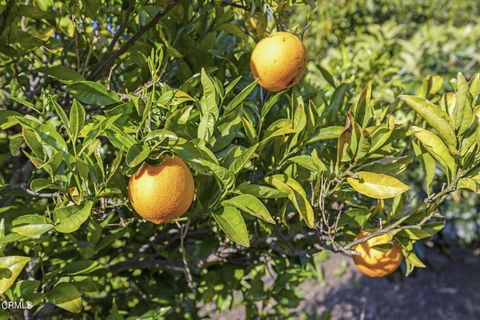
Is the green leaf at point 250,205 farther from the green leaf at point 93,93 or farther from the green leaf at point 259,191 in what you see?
the green leaf at point 93,93

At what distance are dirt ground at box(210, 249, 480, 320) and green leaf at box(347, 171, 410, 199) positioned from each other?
266 centimetres

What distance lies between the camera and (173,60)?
4.11 feet

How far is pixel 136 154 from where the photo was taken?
2.55ft

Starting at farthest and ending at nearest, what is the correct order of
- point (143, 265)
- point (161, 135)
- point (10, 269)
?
point (143, 265) → point (10, 269) → point (161, 135)

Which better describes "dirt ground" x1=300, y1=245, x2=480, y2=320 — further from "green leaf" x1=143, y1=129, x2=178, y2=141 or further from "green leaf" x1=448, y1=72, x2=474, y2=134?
"green leaf" x1=143, y1=129, x2=178, y2=141

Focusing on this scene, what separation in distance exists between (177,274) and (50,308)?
0.42 metres

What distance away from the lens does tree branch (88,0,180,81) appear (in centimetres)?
107

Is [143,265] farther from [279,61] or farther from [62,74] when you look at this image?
[279,61]

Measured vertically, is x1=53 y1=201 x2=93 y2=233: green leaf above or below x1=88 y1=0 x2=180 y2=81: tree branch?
below

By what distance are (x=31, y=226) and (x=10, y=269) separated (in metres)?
0.10

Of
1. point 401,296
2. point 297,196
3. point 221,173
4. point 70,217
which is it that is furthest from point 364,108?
point 401,296

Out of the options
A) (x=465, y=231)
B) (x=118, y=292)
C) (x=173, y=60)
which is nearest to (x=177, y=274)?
(x=118, y=292)

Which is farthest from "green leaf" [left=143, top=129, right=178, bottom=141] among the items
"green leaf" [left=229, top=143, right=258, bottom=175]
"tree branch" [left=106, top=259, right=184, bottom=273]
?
"tree branch" [left=106, top=259, right=184, bottom=273]

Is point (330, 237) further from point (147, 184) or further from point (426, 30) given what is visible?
point (426, 30)
